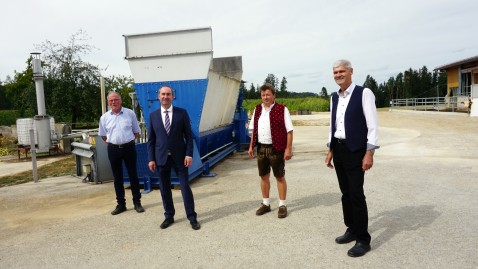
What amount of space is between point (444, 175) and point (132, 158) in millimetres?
6216

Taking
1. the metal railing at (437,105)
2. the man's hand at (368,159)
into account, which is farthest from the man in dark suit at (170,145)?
the metal railing at (437,105)

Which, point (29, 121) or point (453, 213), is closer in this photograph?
point (453, 213)

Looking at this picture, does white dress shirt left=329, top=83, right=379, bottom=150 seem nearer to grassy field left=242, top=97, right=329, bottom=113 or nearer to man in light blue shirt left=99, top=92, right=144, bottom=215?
man in light blue shirt left=99, top=92, right=144, bottom=215

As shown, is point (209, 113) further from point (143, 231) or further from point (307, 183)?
point (143, 231)

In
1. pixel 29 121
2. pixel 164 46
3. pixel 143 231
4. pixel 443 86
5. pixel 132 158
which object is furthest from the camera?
pixel 443 86

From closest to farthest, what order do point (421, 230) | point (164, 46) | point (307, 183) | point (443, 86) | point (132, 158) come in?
point (421, 230), point (132, 158), point (307, 183), point (164, 46), point (443, 86)

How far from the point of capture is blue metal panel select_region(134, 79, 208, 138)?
281 inches

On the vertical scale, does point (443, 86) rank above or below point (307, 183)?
above

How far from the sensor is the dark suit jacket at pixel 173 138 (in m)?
4.53

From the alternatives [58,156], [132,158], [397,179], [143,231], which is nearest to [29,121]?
[58,156]

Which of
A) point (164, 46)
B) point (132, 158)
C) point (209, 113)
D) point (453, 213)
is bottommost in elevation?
point (453, 213)

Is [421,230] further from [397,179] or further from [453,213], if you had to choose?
[397,179]

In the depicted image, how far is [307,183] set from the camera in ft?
22.4

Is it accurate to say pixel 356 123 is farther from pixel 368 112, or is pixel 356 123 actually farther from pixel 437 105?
pixel 437 105
